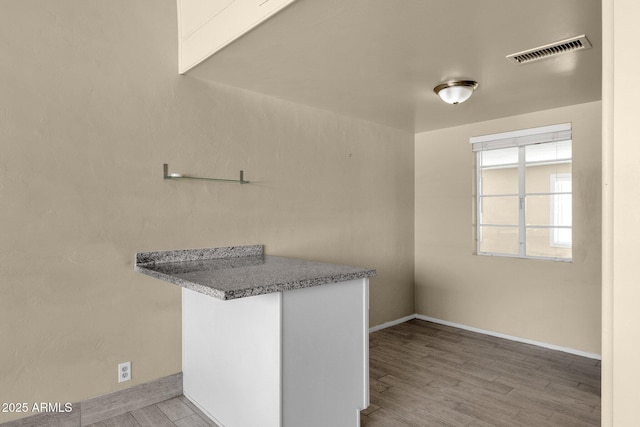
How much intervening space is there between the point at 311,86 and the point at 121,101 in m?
1.29

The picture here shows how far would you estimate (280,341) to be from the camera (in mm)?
1774

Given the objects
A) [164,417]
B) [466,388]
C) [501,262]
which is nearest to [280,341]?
[164,417]

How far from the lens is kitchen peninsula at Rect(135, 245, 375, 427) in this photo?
1796 millimetres

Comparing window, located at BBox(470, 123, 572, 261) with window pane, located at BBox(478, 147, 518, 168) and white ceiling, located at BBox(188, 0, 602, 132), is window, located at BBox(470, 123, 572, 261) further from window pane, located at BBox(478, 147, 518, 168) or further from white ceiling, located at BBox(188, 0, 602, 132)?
white ceiling, located at BBox(188, 0, 602, 132)

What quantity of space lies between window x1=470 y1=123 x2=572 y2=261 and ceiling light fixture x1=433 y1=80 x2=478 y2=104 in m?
1.24

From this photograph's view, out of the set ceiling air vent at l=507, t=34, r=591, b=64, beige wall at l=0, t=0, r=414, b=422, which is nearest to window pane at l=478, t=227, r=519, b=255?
ceiling air vent at l=507, t=34, r=591, b=64

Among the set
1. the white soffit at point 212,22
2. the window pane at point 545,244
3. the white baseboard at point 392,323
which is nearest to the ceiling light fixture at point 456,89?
the white soffit at point 212,22

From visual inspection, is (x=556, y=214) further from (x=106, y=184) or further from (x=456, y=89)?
(x=106, y=184)

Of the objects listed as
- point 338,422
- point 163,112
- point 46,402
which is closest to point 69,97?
point 163,112
